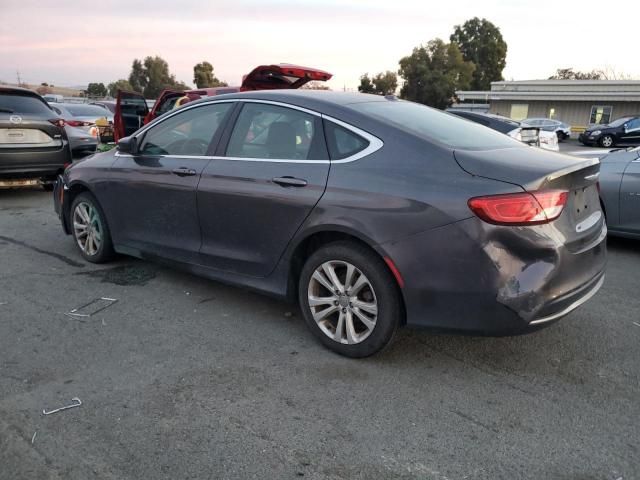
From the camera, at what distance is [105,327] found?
3.82m

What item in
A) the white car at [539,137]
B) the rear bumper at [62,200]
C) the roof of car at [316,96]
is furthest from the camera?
the white car at [539,137]

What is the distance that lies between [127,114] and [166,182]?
25.2 ft

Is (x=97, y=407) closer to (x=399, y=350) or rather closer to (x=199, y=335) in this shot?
(x=199, y=335)

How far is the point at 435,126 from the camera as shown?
11.6 ft

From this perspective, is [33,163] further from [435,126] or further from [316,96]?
[435,126]

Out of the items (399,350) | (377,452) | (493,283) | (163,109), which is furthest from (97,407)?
(163,109)

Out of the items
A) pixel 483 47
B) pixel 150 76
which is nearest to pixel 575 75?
pixel 483 47

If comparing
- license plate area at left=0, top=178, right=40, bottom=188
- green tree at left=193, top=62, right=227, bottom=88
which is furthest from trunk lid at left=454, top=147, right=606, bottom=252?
green tree at left=193, top=62, right=227, bottom=88

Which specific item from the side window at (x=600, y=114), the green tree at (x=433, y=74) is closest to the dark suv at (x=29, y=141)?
the side window at (x=600, y=114)

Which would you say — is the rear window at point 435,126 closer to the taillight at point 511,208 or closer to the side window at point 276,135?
the side window at point 276,135

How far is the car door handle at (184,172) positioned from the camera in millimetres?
4051

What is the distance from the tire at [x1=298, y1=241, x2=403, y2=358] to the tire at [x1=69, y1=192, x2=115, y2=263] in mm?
2362

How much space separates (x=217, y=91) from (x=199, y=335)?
709 cm

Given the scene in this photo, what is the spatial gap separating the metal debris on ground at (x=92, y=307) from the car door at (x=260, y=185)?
0.91m
